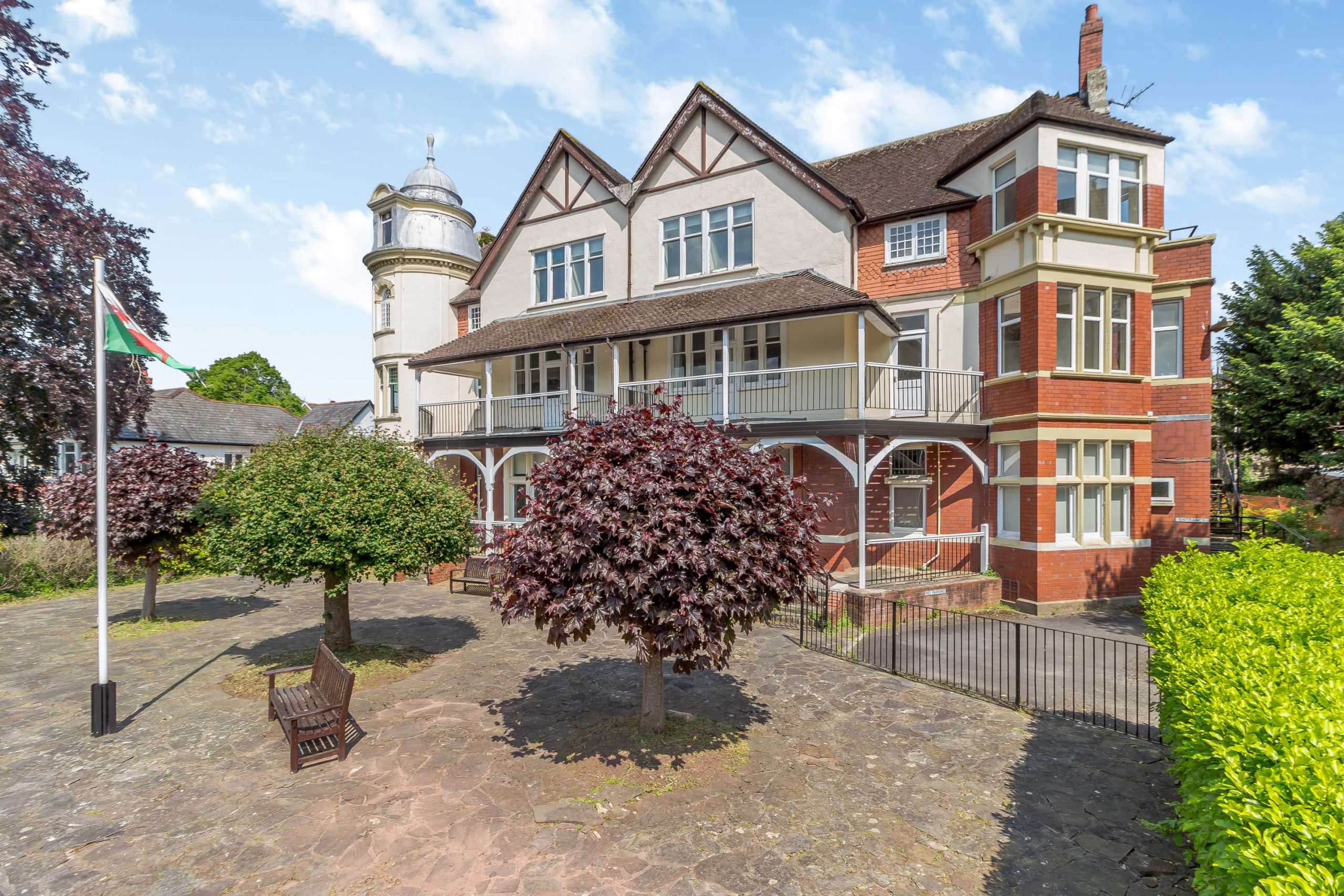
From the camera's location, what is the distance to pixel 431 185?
26.0 m

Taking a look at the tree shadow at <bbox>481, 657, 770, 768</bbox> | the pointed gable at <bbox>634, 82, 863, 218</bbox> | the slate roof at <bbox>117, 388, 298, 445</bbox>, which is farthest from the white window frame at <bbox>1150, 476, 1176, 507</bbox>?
the slate roof at <bbox>117, 388, 298, 445</bbox>

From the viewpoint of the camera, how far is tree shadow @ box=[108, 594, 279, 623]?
1369cm

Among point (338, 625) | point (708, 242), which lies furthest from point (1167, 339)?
point (338, 625)

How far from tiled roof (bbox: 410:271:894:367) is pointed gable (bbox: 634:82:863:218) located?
3.11m

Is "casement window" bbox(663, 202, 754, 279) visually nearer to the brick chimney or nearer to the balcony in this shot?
the balcony

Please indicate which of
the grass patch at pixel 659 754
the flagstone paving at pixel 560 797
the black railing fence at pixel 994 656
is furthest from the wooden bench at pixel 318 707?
the black railing fence at pixel 994 656

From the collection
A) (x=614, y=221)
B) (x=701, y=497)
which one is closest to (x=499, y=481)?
(x=614, y=221)

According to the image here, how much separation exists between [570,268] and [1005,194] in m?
13.5

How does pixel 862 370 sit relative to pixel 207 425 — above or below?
above

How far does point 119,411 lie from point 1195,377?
2936 centimetres

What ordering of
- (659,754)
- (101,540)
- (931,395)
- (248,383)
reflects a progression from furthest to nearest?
(248,383), (931,395), (101,540), (659,754)

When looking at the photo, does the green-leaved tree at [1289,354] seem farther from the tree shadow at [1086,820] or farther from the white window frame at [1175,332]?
the tree shadow at [1086,820]

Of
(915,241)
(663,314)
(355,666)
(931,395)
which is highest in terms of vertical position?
(915,241)

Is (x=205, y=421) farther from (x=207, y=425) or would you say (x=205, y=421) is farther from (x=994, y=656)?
(x=994, y=656)
